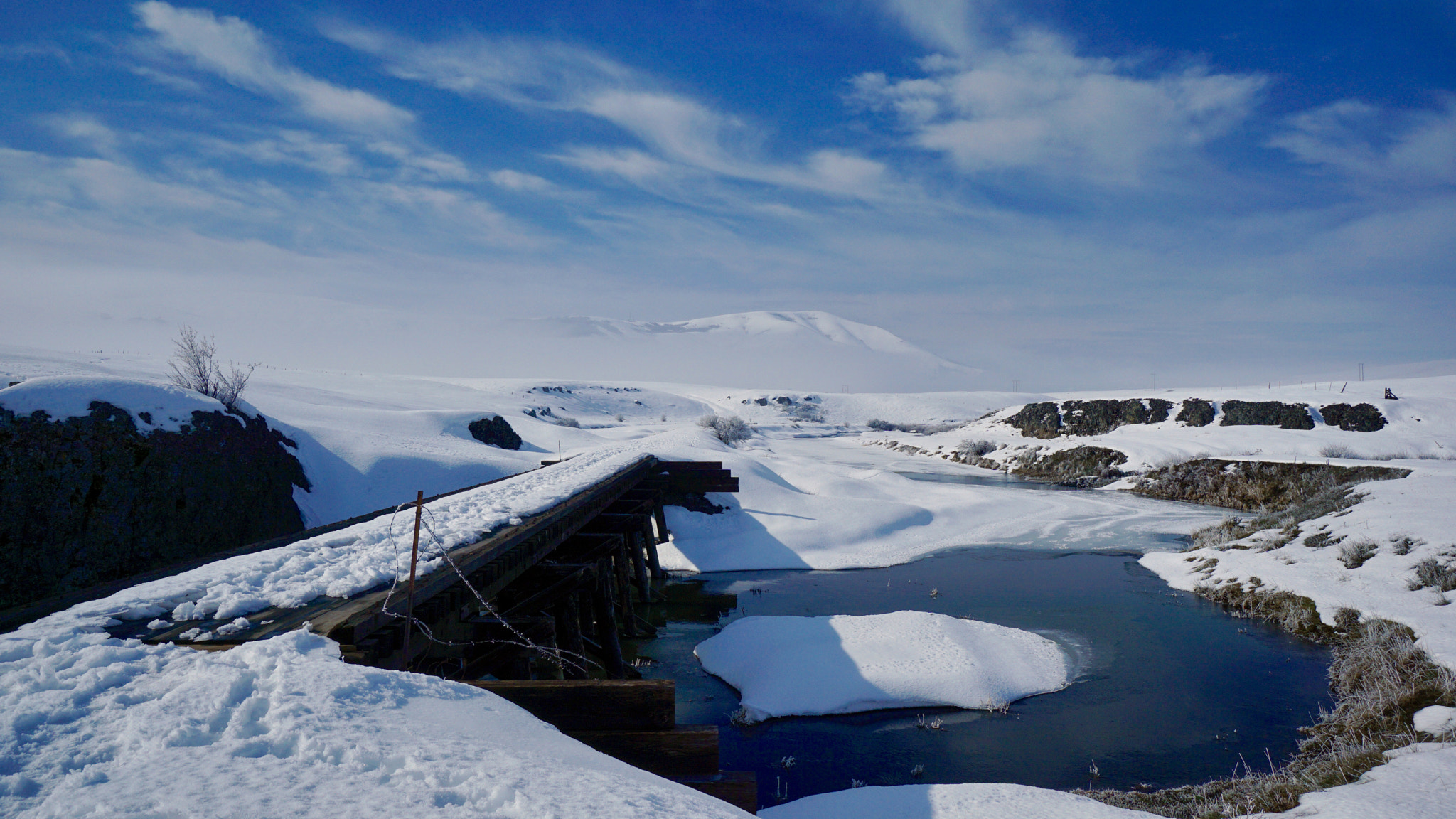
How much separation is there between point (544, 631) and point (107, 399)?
9.70 m

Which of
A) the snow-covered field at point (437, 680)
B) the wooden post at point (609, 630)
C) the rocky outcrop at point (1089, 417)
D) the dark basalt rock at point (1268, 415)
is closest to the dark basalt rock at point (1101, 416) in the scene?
the rocky outcrop at point (1089, 417)

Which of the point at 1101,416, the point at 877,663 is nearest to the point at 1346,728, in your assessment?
the point at 877,663

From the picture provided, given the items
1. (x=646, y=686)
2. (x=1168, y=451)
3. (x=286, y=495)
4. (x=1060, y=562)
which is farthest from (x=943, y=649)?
(x=1168, y=451)

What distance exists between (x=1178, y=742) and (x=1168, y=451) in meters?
29.9

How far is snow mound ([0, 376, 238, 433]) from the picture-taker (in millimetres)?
11000

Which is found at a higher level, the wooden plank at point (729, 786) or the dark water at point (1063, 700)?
the wooden plank at point (729, 786)

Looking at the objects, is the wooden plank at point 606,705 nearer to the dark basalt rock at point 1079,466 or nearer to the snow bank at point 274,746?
the snow bank at point 274,746

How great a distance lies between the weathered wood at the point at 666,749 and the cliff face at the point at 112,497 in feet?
36.6

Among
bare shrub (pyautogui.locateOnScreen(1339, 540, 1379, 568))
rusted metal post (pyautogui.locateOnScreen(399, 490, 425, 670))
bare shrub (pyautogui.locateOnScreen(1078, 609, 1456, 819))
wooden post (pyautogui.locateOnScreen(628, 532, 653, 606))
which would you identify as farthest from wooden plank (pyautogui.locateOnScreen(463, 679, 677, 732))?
bare shrub (pyautogui.locateOnScreen(1339, 540, 1379, 568))

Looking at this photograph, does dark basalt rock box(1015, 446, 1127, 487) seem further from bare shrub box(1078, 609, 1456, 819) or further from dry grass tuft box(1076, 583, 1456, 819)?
bare shrub box(1078, 609, 1456, 819)

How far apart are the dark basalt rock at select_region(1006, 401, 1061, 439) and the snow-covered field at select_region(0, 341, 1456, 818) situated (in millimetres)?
12307

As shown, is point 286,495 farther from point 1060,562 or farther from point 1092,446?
point 1092,446

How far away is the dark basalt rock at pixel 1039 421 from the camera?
4675 cm

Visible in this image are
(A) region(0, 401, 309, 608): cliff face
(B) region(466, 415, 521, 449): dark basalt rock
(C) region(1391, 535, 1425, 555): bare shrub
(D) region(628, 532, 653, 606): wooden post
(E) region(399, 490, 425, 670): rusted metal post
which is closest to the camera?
(E) region(399, 490, 425, 670): rusted metal post
